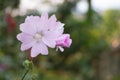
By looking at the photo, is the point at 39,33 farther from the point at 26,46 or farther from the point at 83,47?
the point at 83,47

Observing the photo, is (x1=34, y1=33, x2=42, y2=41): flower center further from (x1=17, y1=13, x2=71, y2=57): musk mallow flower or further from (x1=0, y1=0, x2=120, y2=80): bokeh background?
(x1=0, y1=0, x2=120, y2=80): bokeh background

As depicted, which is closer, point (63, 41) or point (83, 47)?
point (63, 41)

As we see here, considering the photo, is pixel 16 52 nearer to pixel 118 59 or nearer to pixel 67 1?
pixel 67 1

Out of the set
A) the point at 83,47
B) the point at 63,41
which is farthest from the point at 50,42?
the point at 83,47

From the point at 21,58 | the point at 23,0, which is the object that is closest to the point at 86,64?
the point at 23,0

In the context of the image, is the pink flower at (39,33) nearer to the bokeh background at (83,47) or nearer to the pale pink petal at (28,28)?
the pale pink petal at (28,28)

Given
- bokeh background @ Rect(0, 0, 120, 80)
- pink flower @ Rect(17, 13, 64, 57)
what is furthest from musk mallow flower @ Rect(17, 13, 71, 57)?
bokeh background @ Rect(0, 0, 120, 80)

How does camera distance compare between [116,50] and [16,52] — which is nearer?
[16,52]

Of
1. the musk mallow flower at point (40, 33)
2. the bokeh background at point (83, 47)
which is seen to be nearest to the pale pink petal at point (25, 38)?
the musk mallow flower at point (40, 33)
